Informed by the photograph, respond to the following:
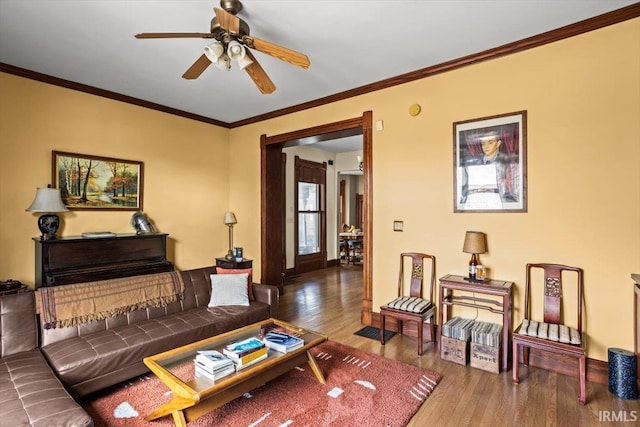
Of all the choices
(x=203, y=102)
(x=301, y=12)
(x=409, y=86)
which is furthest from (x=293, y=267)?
(x=301, y=12)

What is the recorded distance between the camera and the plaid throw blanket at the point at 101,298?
2.45m

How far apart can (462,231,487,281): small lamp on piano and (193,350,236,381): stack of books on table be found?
2.25m

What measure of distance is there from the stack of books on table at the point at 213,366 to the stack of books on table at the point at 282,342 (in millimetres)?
356

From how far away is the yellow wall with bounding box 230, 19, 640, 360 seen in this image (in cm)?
249

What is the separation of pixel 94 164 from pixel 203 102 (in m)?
1.60

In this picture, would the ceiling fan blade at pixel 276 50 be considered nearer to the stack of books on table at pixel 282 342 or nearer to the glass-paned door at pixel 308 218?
the stack of books on table at pixel 282 342

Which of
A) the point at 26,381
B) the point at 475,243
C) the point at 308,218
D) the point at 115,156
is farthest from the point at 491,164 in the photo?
the point at 308,218

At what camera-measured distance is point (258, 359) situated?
208 cm

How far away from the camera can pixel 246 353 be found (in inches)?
80.1

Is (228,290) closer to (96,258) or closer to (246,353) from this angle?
(246,353)

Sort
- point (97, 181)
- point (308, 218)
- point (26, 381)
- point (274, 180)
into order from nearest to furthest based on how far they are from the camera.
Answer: point (26, 381) < point (97, 181) < point (274, 180) < point (308, 218)

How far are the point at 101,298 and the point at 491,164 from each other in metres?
3.73

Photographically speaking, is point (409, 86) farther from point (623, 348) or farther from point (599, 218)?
point (623, 348)

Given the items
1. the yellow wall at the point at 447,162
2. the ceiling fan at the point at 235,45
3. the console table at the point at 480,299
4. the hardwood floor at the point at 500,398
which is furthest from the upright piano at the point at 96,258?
the console table at the point at 480,299
